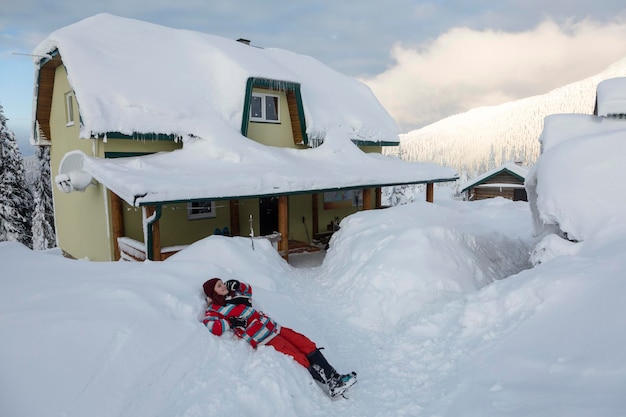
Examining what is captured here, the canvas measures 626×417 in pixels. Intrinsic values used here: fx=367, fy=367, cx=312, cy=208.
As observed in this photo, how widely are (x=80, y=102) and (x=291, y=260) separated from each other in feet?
24.5

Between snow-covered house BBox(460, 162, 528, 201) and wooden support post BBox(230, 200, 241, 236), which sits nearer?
wooden support post BBox(230, 200, 241, 236)

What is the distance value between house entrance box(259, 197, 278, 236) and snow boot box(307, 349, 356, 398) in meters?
9.43

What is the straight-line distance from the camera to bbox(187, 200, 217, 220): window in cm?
1197

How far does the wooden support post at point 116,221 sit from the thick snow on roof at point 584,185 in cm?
994

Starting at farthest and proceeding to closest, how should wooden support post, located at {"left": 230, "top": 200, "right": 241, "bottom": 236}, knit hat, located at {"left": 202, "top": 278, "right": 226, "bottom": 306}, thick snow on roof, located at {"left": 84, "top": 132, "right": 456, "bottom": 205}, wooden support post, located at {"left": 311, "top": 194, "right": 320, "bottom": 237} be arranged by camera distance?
wooden support post, located at {"left": 311, "top": 194, "right": 320, "bottom": 237} < wooden support post, located at {"left": 230, "top": 200, "right": 241, "bottom": 236} < thick snow on roof, located at {"left": 84, "top": 132, "right": 456, "bottom": 205} < knit hat, located at {"left": 202, "top": 278, "right": 226, "bottom": 306}

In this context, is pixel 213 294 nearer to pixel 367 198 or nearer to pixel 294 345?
pixel 294 345

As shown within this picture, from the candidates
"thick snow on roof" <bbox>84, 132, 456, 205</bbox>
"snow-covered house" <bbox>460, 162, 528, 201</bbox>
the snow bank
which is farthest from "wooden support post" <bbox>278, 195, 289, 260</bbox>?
"snow-covered house" <bbox>460, 162, 528, 201</bbox>

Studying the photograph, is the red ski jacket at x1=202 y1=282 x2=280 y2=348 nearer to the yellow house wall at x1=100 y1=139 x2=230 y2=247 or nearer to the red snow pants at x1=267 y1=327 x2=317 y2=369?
the red snow pants at x1=267 y1=327 x2=317 y2=369

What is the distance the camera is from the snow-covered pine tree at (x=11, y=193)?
20.8m

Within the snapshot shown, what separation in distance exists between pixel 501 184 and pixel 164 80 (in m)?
24.1

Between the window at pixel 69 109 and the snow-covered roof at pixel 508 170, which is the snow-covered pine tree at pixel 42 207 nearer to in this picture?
the window at pixel 69 109

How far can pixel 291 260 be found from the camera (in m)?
11.7

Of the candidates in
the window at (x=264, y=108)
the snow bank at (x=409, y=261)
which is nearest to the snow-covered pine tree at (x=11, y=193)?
the window at (x=264, y=108)

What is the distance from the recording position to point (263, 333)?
4.83 metres
